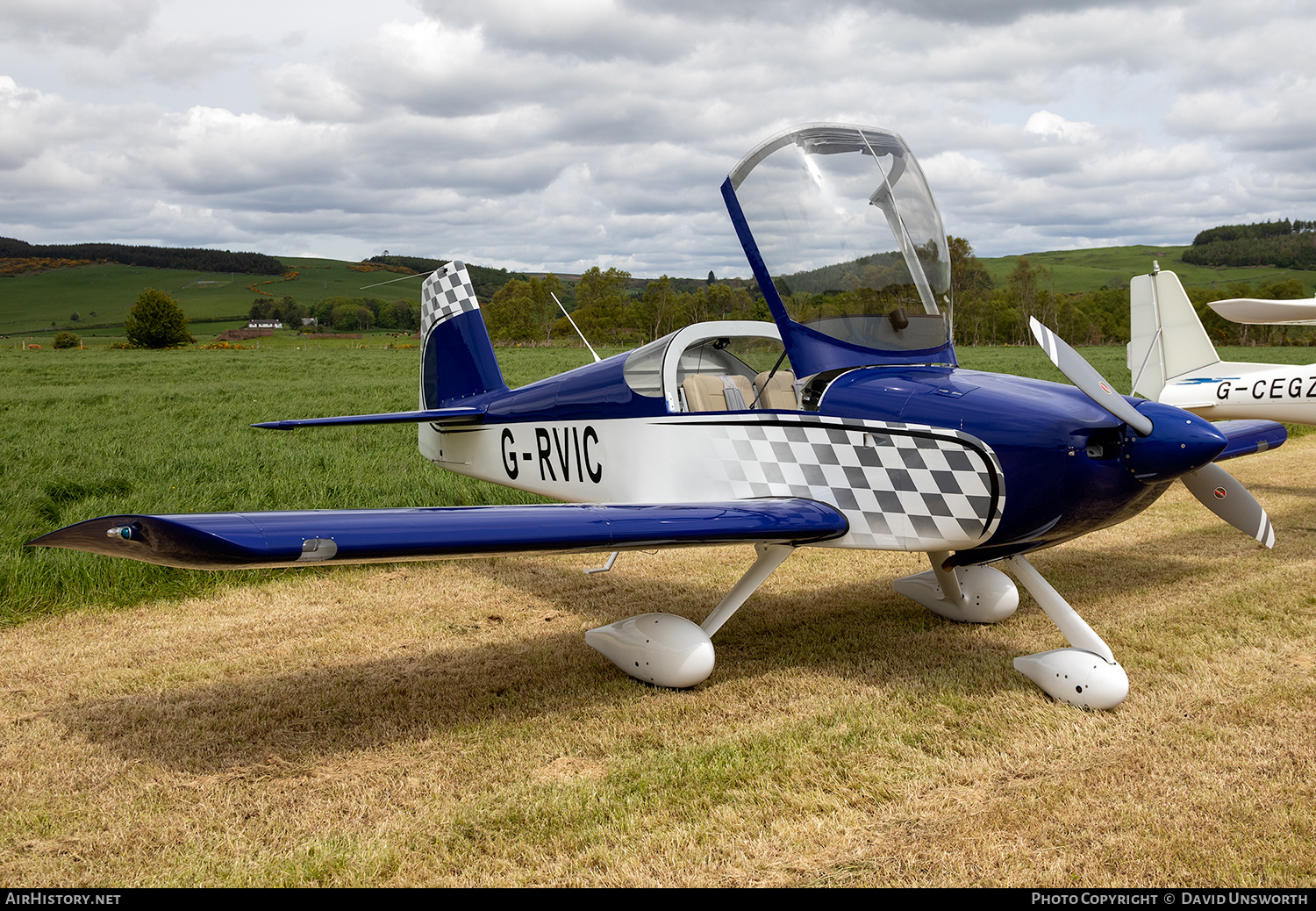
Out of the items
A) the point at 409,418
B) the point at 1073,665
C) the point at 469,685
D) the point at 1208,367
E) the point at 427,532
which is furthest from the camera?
the point at 1208,367

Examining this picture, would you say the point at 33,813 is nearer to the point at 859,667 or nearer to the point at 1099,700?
the point at 859,667

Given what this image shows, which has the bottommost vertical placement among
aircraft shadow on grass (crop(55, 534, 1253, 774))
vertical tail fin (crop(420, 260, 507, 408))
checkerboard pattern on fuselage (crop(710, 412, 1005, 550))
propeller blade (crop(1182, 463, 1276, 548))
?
aircraft shadow on grass (crop(55, 534, 1253, 774))

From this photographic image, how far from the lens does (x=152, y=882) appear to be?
2795 millimetres

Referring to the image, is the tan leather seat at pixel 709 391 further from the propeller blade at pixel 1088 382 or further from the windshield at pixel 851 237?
the propeller blade at pixel 1088 382

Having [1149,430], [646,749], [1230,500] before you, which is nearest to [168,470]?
[646,749]

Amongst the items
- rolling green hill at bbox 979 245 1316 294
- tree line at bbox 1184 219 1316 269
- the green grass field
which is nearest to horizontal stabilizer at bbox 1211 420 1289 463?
the green grass field

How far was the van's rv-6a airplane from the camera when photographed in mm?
3619

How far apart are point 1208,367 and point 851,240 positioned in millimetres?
8606

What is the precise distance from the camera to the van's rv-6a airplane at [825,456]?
362 cm

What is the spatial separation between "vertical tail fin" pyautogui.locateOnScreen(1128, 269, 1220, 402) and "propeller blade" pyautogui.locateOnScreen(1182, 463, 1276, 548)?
246 inches

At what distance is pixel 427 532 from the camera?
11.3 ft

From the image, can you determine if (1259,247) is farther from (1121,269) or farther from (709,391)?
(709,391)

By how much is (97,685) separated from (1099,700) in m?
5.17

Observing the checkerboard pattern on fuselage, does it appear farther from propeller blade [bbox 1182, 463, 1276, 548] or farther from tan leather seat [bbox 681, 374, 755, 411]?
propeller blade [bbox 1182, 463, 1276, 548]
